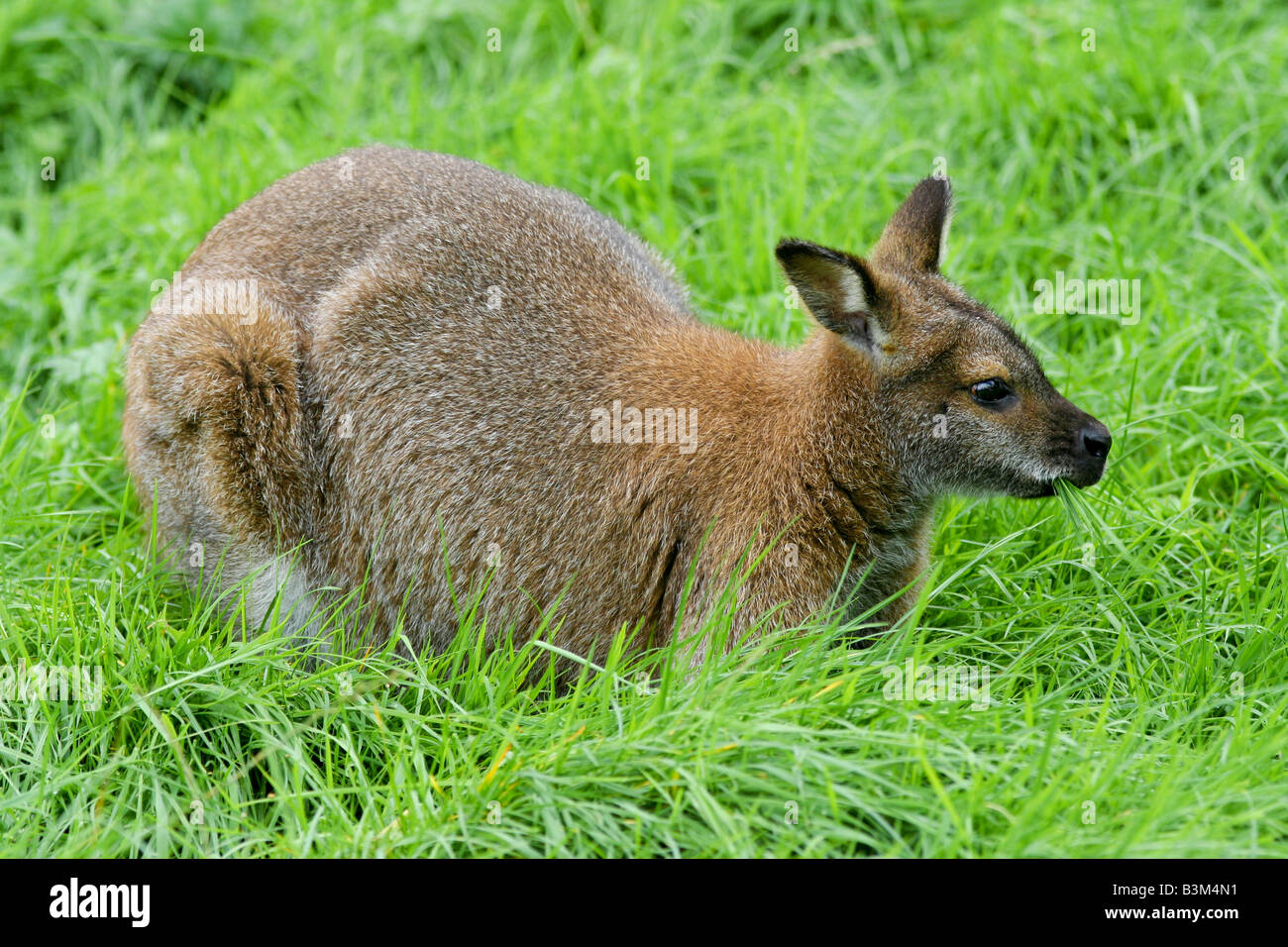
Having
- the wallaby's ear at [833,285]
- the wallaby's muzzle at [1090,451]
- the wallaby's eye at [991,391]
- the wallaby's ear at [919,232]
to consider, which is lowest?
the wallaby's muzzle at [1090,451]

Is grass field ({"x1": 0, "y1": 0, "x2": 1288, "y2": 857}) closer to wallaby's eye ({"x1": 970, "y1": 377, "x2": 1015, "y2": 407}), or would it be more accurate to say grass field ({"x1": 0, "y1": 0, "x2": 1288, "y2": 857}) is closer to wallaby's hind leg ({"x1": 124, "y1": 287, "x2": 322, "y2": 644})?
wallaby's hind leg ({"x1": 124, "y1": 287, "x2": 322, "y2": 644})

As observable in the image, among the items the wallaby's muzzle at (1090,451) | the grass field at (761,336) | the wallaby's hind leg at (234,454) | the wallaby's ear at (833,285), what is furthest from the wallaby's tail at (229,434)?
the wallaby's muzzle at (1090,451)

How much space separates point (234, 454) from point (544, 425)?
1.20 m

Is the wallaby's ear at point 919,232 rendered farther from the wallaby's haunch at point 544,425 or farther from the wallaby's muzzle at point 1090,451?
the wallaby's muzzle at point 1090,451

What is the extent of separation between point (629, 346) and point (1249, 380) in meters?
2.76

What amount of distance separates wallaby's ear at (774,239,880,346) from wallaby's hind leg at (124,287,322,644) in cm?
201

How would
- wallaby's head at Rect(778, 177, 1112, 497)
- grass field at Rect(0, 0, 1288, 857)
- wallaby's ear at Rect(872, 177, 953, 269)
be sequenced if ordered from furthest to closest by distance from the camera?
wallaby's ear at Rect(872, 177, 953, 269)
wallaby's head at Rect(778, 177, 1112, 497)
grass field at Rect(0, 0, 1288, 857)

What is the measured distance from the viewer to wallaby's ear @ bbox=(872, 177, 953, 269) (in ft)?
18.4

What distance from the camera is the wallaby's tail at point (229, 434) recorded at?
5.66 meters

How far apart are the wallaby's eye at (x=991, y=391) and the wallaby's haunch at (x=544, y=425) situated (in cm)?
1

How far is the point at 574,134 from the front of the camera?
7.87 m

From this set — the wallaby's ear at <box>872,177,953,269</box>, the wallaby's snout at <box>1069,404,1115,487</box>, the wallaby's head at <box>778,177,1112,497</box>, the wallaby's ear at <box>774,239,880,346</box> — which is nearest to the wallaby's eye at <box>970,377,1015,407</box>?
the wallaby's head at <box>778,177,1112,497</box>

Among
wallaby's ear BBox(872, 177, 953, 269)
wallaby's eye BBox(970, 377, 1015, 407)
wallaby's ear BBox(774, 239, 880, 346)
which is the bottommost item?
wallaby's eye BBox(970, 377, 1015, 407)

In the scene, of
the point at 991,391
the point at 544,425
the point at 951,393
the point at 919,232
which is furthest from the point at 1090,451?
the point at 544,425
